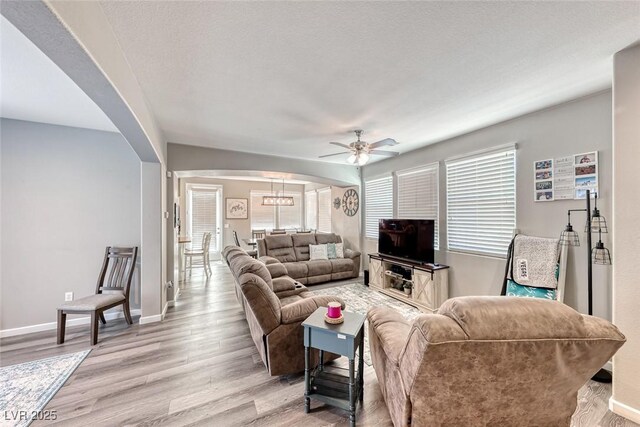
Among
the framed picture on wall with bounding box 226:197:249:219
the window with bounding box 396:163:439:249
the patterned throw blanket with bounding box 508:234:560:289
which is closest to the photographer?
the patterned throw blanket with bounding box 508:234:560:289

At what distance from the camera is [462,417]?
1.27 metres

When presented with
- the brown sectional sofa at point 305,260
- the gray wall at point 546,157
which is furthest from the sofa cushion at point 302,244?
the gray wall at point 546,157

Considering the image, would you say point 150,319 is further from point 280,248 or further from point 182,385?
point 280,248

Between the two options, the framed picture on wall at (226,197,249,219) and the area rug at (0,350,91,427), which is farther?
the framed picture on wall at (226,197,249,219)

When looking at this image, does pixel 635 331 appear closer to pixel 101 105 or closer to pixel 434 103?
pixel 434 103

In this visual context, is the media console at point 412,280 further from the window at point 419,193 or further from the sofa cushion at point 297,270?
the sofa cushion at point 297,270

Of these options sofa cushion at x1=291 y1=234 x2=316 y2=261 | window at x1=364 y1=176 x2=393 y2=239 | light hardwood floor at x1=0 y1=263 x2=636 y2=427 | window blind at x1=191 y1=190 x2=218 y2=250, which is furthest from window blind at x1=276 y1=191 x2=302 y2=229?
light hardwood floor at x1=0 y1=263 x2=636 y2=427

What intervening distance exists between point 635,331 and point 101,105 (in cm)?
419

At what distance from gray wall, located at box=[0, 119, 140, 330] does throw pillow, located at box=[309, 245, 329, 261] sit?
3241 millimetres

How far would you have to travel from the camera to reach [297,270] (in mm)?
5055

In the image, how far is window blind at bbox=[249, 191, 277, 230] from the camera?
8.53 meters

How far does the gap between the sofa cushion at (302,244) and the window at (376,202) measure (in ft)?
4.49

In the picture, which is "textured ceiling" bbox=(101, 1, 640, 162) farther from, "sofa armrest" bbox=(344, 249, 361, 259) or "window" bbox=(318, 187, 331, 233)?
"window" bbox=(318, 187, 331, 233)

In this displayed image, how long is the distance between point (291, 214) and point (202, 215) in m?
3.03
